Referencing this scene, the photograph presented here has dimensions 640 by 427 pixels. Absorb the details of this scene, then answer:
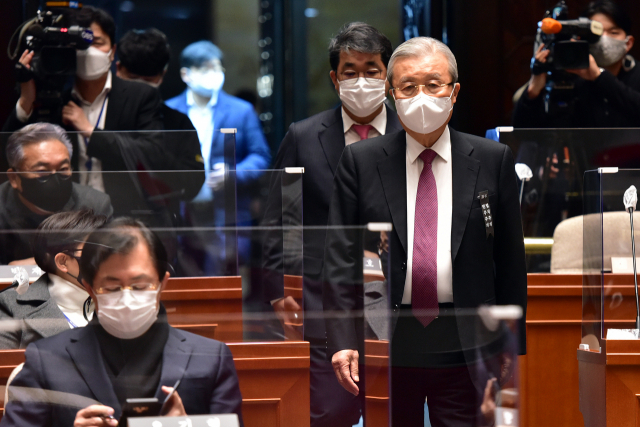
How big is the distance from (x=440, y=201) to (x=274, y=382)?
0.64 m

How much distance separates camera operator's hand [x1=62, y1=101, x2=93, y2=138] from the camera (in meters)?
3.31

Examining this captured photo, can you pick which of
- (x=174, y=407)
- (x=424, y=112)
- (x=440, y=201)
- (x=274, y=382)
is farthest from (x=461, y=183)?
(x=174, y=407)

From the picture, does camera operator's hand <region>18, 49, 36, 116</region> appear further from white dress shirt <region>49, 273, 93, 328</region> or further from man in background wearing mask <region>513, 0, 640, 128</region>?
man in background wearing mask <region>513, 0, 640, 128</region>

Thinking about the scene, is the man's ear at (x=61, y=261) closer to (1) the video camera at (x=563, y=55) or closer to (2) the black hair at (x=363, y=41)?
(2) the black hair at (x=363, y=41)

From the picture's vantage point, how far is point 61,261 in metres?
1.91

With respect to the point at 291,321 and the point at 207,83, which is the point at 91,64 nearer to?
the point at 207,83

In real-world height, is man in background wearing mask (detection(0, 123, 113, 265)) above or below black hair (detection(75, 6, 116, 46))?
below

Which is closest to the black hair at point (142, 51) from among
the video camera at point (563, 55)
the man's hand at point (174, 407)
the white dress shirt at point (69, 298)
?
the video camera at point (563, 55)

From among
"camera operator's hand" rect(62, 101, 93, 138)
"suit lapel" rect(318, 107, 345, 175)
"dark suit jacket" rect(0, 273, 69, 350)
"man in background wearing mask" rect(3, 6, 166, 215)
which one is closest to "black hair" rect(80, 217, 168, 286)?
"dark suit jacket" rect(0, 273, 69, 350)

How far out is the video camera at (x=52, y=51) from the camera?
3.37 metres

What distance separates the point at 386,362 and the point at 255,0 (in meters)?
3.90

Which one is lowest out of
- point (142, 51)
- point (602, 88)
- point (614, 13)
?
point (602, 88)

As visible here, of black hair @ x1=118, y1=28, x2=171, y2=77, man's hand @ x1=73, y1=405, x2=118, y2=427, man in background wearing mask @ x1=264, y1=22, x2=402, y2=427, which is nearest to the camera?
man's hand @ x1=73, y1=405, x2=118, y2=427

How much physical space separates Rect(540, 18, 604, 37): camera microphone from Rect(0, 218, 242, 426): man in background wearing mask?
2443 millimetres
